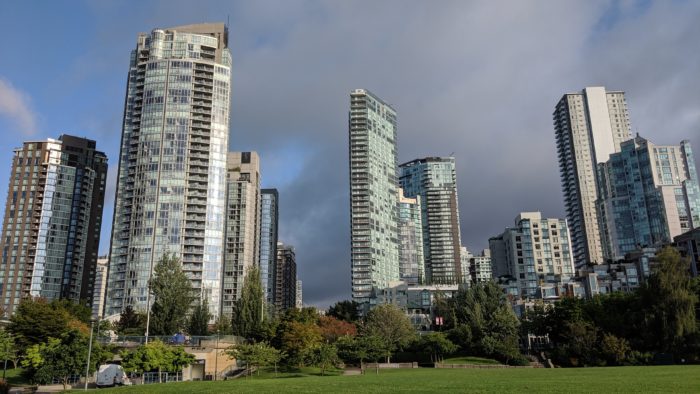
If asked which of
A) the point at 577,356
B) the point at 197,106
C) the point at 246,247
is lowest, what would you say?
the point at 577,356

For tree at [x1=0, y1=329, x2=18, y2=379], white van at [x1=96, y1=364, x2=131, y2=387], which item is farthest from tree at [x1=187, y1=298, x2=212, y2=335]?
tree at [x1=0, y1=329, x2=18, y2=379]

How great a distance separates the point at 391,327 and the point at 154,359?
49.1m

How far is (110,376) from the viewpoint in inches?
2165

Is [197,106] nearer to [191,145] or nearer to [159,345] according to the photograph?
[191,145]

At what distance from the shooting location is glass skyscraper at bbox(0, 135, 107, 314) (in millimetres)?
159375

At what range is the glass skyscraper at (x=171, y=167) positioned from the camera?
130m

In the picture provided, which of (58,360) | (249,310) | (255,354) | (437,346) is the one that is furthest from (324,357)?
(58,360)

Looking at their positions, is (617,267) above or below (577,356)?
above

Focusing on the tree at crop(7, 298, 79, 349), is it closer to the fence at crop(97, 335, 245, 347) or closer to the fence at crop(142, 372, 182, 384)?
the fence at crop(97, 335, 245, 347)

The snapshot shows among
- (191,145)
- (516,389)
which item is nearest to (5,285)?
(191,145)

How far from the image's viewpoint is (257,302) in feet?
267

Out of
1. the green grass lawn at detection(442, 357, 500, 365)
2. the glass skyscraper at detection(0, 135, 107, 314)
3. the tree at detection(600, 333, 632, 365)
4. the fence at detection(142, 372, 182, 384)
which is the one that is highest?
the glass skyscraper at detection(0, 135, 107, 314)

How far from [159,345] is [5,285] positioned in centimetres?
13227

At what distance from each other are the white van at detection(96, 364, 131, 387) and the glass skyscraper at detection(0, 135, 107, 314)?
4799 inches
